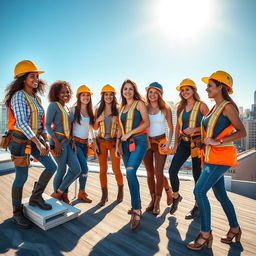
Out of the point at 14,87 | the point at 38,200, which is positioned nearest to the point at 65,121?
the point at 14,87

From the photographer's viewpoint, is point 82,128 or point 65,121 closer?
point 65,121

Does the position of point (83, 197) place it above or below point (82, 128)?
below

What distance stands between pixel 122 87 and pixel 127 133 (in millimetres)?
682

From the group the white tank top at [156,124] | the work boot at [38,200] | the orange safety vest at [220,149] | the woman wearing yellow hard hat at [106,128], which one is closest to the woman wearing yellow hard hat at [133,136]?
the white tank top at [156,124]

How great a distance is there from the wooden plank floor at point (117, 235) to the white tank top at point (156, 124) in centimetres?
114

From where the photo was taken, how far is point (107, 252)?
188 centimetres

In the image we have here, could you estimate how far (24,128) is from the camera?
2.07 metres

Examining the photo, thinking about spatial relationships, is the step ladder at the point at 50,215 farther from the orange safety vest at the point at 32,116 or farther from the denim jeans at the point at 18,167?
the orange safety vest at the point at 32,116

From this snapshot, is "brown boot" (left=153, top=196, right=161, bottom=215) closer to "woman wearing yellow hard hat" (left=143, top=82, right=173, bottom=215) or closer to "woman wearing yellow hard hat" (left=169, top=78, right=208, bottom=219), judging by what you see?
"woman wearing yellow hard hat" (left=143, top=82, right=173, bottom=215)

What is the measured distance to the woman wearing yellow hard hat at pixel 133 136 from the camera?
2398 mm

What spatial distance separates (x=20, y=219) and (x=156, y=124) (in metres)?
2.05

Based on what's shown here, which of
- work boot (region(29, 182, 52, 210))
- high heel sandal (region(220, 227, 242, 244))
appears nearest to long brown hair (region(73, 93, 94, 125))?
work boot (region(29, 182, 52, 210))

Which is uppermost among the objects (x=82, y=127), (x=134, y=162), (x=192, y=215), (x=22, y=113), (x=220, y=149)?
(x=22, y=113)

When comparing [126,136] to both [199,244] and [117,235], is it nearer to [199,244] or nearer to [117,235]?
[117,235]
